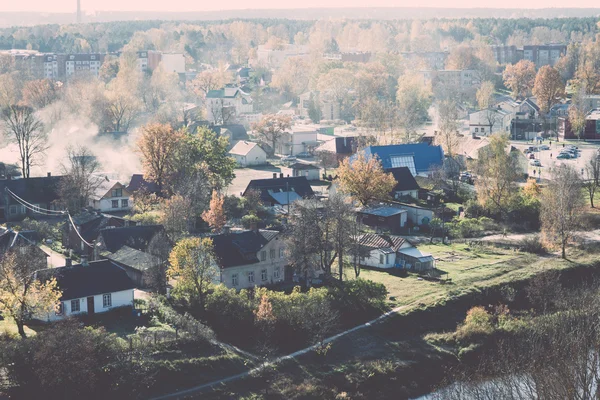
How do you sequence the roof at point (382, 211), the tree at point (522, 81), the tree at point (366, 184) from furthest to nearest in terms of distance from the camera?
the tree at point (522, 81)
the tree at point (366, 184)
the roof at point (382, 211)

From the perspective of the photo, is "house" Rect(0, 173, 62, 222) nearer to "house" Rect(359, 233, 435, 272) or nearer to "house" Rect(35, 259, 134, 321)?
"house" Rect(35, 259, 134, 321)

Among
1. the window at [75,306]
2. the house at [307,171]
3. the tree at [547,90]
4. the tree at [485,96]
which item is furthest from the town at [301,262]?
the tree at [485,96]

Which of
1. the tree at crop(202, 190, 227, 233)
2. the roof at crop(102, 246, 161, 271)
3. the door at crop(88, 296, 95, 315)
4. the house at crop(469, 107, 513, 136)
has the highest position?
the house at crop(469, 107, 513, 136)

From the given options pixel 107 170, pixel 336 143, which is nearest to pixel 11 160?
pixel 107 170

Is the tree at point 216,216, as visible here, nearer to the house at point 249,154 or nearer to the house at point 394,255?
the house at point 394,255

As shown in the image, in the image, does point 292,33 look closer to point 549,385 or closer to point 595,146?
point 595,146

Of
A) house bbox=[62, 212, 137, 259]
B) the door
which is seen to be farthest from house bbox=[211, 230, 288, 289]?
house bbox=[62, 212, 137, 259]
